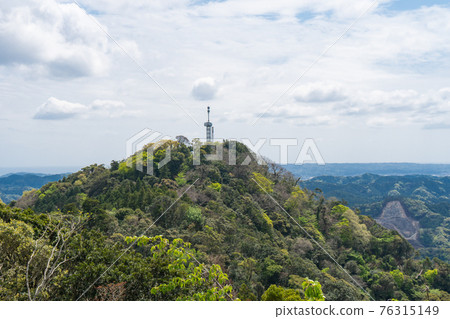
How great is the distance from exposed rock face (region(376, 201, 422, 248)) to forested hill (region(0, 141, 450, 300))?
75.7 meters

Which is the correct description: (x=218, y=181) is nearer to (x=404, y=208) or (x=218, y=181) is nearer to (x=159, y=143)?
(x=159, y=143)

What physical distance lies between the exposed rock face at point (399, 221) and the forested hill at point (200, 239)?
7572 cm

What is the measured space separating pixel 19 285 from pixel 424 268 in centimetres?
3518

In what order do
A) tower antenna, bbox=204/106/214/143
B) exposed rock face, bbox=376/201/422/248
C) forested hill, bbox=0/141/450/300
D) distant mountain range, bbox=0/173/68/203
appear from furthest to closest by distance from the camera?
distant mountain range, bbox=0/173/68/203, exposed rock face, bbox=376/201/422/248, tower antenna, bbox=204/106/214/143, forested hill, bbox=0/141/450/300

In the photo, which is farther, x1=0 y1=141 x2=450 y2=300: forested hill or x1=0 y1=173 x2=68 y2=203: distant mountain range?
x1=0 y1=173 x2=68 y2=203: distant mountain range

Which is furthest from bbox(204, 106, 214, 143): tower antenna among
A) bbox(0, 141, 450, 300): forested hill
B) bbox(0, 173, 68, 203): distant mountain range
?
bbox(0, 173, 68, 203): distant mountain range

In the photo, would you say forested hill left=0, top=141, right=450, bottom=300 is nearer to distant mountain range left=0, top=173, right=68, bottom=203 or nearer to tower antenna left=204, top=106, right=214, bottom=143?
tower antenna left=204, top=106, right=214, bottom=143

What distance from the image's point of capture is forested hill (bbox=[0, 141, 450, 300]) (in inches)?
331

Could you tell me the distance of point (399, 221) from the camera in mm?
115062

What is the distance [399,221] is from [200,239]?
114 m

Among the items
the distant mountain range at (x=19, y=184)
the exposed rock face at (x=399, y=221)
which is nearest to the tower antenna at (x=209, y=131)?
the exposed rock face at (x=399, y=221)

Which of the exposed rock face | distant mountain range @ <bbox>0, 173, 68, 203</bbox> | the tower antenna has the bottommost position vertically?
the exposed rock face

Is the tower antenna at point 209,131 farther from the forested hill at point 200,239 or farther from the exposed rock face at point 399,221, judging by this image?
the exposed rock face at point 399,221
